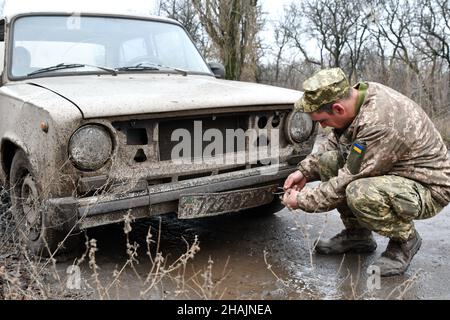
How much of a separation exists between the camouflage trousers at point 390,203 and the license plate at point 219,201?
64 cm

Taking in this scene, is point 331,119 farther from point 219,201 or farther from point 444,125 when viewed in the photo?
point 444,125

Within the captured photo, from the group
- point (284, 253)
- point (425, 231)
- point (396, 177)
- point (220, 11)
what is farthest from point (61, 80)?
point (220, 11)

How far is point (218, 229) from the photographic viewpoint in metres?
3.88

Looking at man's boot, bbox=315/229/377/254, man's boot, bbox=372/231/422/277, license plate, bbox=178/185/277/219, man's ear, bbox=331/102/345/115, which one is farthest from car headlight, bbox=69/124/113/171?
man's boot, bbox=372/231/422/277

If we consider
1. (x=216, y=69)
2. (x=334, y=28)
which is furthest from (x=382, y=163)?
(x=334, y=28)

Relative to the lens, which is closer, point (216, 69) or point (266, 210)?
point (266, 210)

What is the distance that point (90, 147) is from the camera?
2.65 metres

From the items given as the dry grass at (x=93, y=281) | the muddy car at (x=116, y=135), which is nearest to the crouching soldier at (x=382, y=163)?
the muddy car at (x=116, y=135)

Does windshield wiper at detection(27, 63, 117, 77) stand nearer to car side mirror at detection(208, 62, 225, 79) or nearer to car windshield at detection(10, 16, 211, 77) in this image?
car windshield at detection(10, 16, 211, 77)

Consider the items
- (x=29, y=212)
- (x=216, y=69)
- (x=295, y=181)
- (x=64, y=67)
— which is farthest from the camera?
(x=216, y=69)

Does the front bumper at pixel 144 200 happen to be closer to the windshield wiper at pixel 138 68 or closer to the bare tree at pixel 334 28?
the windshield wiper at pixel 138 68

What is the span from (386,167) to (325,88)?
1.86 ft

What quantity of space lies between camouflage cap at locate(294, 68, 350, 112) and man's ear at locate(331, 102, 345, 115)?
37mm

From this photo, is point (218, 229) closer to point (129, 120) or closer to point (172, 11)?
point (129, 120)
